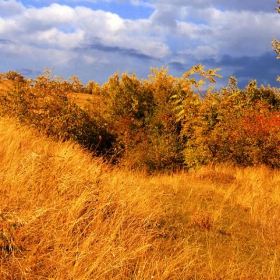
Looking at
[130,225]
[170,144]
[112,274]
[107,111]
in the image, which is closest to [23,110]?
[107,111]

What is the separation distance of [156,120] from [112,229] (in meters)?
17.2

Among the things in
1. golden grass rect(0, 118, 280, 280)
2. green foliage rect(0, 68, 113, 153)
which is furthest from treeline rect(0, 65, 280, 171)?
golden grass rect(0, 118, 280, 280)

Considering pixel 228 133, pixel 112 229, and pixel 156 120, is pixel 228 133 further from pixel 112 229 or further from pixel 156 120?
pixel 112 229

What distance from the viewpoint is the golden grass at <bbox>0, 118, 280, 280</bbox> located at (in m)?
4.53

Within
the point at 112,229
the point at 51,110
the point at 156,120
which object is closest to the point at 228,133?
the point at 156,120

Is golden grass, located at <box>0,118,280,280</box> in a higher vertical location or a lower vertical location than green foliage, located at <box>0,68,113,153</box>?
lower

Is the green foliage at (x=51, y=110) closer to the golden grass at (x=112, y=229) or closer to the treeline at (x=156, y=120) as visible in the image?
the treeline at (x=156, y=120)

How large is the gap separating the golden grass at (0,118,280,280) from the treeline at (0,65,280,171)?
327 inches

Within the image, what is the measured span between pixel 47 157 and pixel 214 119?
14087 mm

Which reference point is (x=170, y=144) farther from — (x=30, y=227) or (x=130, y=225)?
(x=30, y=227)

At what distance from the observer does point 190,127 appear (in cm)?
2134

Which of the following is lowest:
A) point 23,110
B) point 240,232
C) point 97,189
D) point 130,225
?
point 240,232

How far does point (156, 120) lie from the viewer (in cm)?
2269

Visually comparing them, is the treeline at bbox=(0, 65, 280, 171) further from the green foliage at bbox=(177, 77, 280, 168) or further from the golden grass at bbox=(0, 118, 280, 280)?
the golden grass at bbox=(0, 118, 280, 280)
